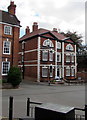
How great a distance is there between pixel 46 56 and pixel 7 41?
1021 centimetres

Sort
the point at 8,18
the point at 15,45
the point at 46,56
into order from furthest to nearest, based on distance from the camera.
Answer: the point at 46,56
the point at 8,18
the point at 15,45

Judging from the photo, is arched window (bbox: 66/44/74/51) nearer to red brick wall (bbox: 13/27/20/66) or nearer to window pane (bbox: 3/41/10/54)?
red brick wall (bbox: 13/27/20/66)

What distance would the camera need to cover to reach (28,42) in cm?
3481

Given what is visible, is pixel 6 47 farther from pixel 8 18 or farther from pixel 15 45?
pixel 8 18

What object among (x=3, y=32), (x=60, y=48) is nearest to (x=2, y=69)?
(x=3, y=32)

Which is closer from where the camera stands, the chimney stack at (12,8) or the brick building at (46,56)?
the chimney stack at (12,8)

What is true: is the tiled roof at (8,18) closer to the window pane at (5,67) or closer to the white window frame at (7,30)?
the white window frame at (7,30)

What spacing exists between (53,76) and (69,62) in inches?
244

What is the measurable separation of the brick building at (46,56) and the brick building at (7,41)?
682cm

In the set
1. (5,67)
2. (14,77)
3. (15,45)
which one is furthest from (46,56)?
(14,77)

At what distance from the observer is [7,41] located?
2522 cm

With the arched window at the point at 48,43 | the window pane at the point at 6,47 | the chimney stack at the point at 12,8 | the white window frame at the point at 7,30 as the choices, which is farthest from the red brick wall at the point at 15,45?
the arched window at the point at 48,43

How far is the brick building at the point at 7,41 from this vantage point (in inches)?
972

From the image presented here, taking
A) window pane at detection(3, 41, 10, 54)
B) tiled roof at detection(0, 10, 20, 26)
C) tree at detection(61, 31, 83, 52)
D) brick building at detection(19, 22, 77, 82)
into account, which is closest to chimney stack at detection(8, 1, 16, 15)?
tiled roof at detection(0, 10, 20, 26)
